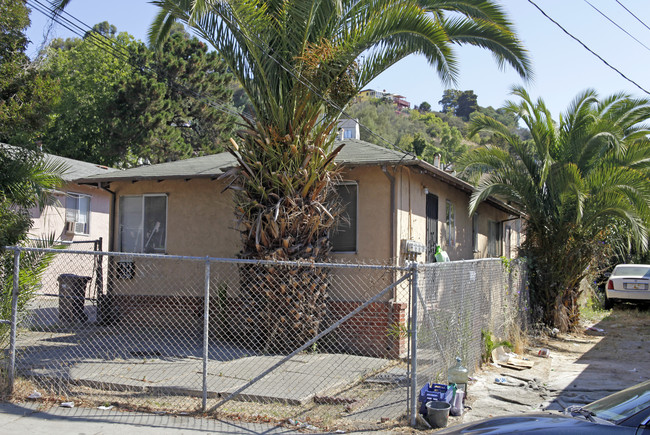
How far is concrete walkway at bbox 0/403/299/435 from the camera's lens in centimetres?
590

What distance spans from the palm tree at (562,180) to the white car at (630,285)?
3.72 meters

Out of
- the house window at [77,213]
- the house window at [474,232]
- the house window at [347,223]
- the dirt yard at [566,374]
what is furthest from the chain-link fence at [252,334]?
the house window at [77,213]

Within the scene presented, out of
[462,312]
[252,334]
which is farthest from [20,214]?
[462,312]

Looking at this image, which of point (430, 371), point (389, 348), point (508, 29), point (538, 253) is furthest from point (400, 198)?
point (538, 253)

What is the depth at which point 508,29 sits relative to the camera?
8.60 meters

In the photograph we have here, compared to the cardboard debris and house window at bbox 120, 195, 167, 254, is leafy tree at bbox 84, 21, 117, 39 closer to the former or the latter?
house window at bbox 120, 195, 167, 254

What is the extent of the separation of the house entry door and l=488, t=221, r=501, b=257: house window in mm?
5891

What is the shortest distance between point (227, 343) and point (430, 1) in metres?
6.83

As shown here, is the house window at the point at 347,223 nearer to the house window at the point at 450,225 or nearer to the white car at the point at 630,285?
the house window at the point at 450,225

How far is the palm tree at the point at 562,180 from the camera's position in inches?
514

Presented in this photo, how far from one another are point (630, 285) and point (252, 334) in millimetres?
13048

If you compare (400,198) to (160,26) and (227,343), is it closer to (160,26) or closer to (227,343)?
(227,343)

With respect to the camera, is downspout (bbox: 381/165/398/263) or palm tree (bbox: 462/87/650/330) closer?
downspout (bbox: 381/165/398/263)

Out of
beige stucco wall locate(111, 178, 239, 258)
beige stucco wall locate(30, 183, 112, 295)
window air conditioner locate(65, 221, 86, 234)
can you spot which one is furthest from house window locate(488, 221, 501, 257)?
window air conditioner locate(65, 221, 86, 234)
